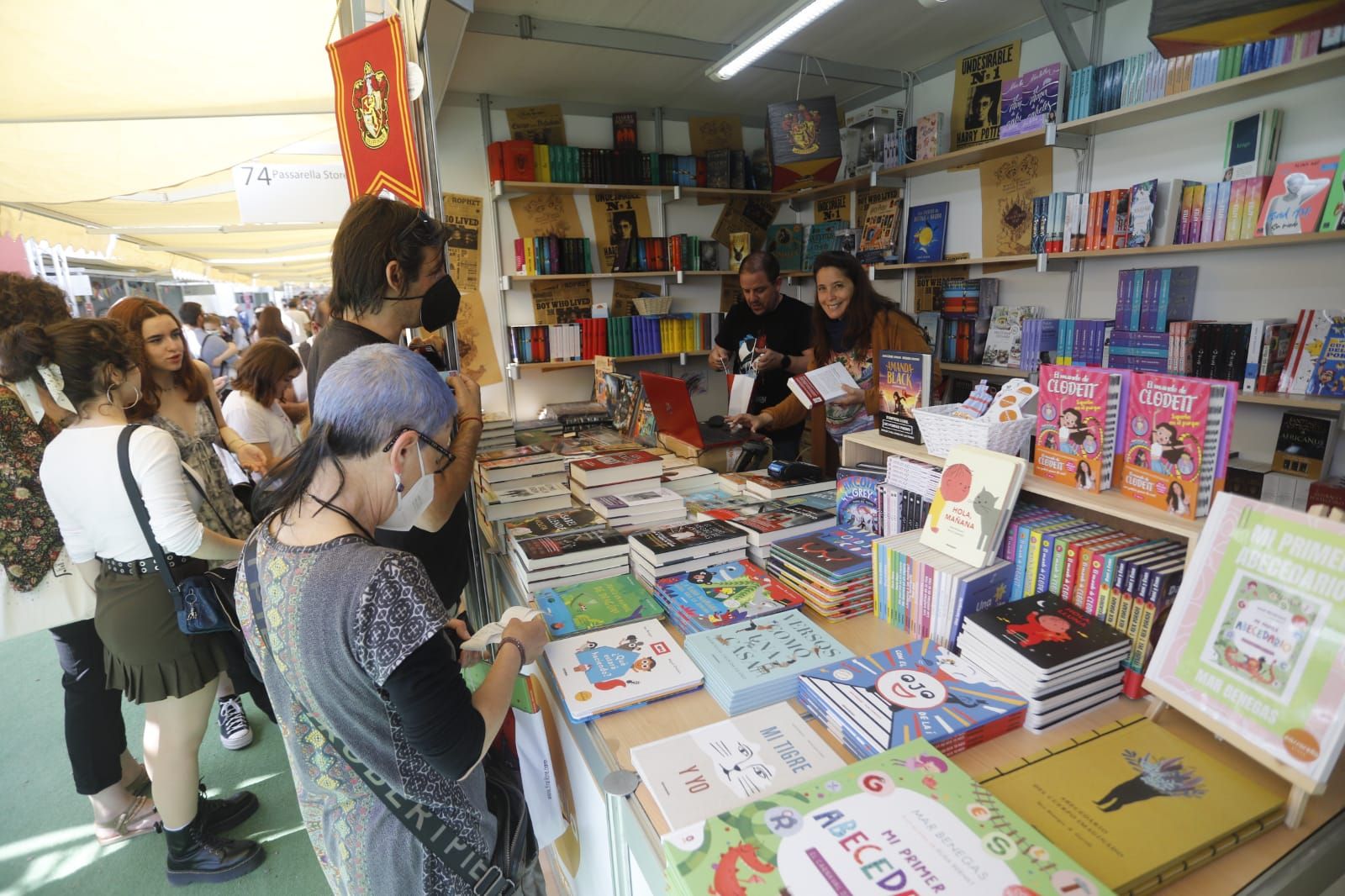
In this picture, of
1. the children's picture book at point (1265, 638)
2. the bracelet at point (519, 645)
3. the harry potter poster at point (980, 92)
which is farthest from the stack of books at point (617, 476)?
the harry potter poster at point (980, 92)

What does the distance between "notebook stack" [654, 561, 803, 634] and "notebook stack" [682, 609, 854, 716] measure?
4 centimetres

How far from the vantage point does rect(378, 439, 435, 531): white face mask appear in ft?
3.78

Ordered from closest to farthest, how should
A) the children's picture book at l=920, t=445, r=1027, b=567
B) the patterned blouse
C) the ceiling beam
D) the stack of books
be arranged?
the children's picture book at l=920, t=445, r=1027, b=567 < the patterned blouse < the stack of books < the ceiling beam

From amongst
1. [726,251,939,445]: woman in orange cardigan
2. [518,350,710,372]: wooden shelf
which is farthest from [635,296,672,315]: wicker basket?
[726,251,939,445]: woman in orange cardigan

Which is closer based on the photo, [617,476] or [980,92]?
[617,476]

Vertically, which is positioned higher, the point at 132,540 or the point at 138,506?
the point at 138,506

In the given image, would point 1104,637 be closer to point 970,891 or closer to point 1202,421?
point 1202,421

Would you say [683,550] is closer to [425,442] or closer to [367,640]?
[425,442]

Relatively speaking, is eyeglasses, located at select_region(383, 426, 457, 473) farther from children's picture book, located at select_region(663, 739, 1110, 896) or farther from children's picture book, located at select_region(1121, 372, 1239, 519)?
children's picture book, located at select_region(1121, 372, 1239, 519)

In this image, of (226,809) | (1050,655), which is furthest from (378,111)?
(226,809)

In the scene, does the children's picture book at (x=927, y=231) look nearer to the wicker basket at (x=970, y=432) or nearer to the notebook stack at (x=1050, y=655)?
the wicker basket at (x=970, y=432)

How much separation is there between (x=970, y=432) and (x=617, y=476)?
123cm

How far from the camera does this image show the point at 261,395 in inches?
123

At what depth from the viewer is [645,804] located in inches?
41.3
